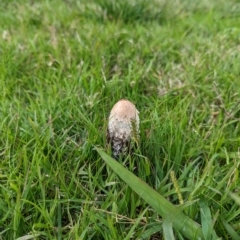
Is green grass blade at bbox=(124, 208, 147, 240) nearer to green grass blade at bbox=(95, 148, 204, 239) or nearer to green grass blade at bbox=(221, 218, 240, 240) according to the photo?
green grass blade at bbox=(95, 148, 204, 239)

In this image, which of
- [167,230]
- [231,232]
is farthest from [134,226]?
[231,232]

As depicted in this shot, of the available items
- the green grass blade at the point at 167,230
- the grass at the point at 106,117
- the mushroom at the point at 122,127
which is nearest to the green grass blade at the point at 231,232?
the grass at the point at 106,117

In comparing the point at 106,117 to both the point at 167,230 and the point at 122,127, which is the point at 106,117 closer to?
the point at 122,127

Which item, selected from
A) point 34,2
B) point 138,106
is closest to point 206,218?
point 138,106

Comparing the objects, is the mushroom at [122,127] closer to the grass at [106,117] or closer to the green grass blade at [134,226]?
the grass at [106,117]

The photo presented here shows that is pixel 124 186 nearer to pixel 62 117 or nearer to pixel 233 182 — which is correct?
pixel 233 182
